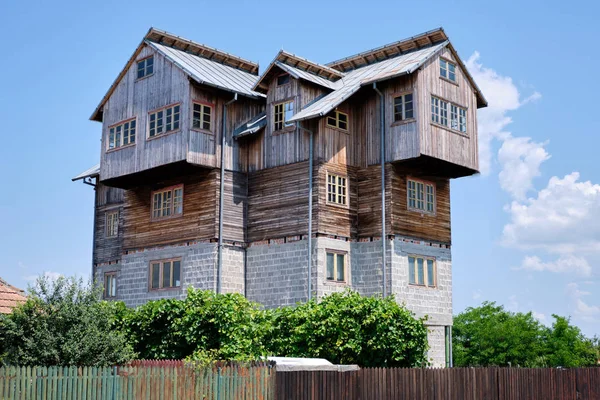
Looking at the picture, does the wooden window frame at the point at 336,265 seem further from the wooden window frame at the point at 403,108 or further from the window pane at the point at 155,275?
the window pane at the point at 155,275

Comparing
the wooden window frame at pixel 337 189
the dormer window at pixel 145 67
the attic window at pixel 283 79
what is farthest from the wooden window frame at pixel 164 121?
the wooden window frame at pixel 337 189

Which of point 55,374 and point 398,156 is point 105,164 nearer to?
point 398,156

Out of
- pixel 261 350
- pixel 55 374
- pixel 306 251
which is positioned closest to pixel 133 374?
pixel 55 374

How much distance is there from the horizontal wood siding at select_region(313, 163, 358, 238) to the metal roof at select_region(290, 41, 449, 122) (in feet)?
8.27

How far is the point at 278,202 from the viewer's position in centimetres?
3825

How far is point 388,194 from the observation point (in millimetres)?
37094

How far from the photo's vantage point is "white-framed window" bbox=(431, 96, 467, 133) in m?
37.8

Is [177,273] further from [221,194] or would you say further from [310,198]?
[310,198]

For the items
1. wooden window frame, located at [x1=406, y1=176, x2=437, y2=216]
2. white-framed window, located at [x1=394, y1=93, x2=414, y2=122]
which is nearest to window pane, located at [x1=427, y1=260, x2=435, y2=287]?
wooden window frame, located at [x1=406, y1=176, x2=437, y2=216]

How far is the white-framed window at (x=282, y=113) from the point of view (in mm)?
38781

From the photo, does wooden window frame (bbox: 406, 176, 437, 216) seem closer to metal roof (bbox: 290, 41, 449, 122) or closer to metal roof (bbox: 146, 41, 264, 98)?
metal roof (bbox: 290, 41, 449, 122)

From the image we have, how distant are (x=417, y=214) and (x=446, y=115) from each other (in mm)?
4629

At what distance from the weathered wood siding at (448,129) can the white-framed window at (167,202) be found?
11.8 m

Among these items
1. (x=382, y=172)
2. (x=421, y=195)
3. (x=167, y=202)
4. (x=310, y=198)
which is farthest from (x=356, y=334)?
(x=167, y=202)
